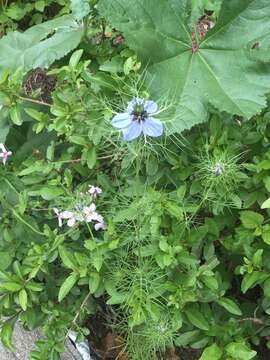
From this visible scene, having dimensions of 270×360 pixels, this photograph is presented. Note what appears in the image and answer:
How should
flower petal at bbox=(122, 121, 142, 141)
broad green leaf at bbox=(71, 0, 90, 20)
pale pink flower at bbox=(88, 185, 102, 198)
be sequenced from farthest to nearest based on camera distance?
broad green leaf at bbox=(71, 0, 90, 20) < pale pink flower at bbox=(88, 185, 102, 198) < flower petal at bbox=(122, 121, 142, 141)

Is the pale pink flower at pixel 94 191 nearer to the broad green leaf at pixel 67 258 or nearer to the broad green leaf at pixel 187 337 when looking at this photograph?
the broad green leaf at pixel 67 258

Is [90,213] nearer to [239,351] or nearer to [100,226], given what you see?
[100,226]

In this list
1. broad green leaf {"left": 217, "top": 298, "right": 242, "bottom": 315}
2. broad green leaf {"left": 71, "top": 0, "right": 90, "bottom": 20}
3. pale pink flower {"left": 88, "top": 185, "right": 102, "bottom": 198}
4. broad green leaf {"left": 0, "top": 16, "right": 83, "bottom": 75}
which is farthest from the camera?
broad green leaf {"left": 0, "top": 16, "right": 83, "bottom": 75}

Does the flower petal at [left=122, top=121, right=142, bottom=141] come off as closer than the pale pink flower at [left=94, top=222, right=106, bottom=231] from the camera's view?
Yes

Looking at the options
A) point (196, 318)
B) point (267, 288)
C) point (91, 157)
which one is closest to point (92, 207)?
point (91, 157)

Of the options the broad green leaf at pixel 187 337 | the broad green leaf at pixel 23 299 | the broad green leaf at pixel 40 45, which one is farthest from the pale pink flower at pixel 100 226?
the broad green leaf at pixel 40 45

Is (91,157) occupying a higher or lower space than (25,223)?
higher

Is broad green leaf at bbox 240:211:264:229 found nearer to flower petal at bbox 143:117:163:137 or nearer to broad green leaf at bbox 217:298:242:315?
broad green leaf at bbox 217:298:242:315

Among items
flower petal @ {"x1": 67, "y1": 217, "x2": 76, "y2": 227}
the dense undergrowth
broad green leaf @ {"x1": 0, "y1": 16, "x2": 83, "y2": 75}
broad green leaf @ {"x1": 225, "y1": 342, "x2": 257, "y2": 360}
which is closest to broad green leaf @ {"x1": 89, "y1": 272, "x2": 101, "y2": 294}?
the dense undergrowth
